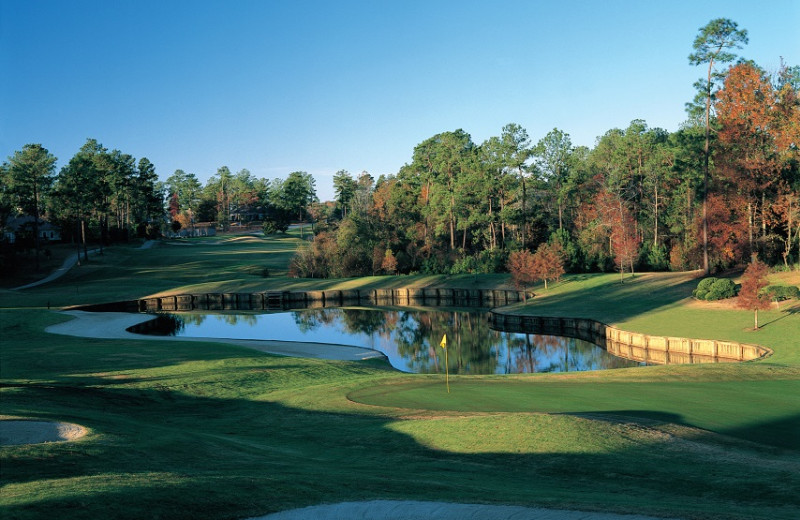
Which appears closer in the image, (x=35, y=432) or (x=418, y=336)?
(x=35, y=432)

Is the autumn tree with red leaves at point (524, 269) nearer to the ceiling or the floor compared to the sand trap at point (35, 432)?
nearer to the ceiling

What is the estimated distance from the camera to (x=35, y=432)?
14.1 meters

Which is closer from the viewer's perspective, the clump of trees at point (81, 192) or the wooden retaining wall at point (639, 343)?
the wooden retaining wall at point (639, 343)

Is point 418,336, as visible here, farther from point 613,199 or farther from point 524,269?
point 613,199

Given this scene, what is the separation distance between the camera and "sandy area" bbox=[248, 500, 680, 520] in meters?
8.98

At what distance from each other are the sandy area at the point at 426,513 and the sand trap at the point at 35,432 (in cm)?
688

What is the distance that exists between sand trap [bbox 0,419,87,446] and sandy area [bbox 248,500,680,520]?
271 inches

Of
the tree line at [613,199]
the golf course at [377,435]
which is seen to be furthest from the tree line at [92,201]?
the golf course at [377,435]

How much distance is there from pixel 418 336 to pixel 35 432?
1522 inches

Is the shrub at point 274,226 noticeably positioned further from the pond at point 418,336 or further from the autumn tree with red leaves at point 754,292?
the autumn tree with red leaves at point 754,292

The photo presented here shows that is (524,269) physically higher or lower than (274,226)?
lower

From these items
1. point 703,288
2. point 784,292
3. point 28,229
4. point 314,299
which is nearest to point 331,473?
point 784,292

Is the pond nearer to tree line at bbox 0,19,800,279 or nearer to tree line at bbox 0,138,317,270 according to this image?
tree line at bbox 0,19,800,279

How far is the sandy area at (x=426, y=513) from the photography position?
8.98 meters
